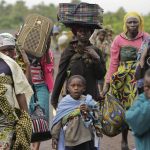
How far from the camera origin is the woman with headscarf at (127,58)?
25.0 ft

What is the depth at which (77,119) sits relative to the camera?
6145 mm

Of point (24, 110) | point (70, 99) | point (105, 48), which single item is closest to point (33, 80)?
point (70, 99)

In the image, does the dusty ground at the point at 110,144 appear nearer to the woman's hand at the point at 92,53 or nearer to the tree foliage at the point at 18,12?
the woman's hand at the point at 92,53

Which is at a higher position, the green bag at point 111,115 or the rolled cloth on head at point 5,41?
the rolled cloth on head at point 5,41

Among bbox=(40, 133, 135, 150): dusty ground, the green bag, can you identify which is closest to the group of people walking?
the green bag

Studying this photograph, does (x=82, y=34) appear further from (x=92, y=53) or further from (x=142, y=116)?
(x=142, y=116)

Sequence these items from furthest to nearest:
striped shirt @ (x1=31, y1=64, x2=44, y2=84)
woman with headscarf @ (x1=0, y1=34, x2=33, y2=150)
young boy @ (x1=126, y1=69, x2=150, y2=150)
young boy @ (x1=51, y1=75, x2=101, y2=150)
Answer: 1. striped shirt @ (x1=31, y1=64, x2=44, y2=84)
2. young boy @ (x1=51, y1=75, x2=101, y2=150)
3. woman with headscarf @ (x1=0, y1=34, x2=33, y2=150)
4. young boy @ (x1=126, y1=69, x2=150, y2=150)

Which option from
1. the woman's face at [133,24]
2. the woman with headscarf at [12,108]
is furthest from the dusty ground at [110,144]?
the woman with headscarf at [12,108]

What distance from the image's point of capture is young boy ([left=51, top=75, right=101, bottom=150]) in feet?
20.1

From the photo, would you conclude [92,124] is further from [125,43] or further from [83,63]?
[125,43]

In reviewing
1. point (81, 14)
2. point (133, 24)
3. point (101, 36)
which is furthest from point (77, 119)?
point (101, 36)

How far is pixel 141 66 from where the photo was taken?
6238mm

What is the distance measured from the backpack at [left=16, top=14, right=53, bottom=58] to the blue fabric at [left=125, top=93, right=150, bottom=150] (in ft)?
8.57

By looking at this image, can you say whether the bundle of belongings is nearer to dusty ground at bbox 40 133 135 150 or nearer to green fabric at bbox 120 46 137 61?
green fabric at bbox 120 46 137 61
